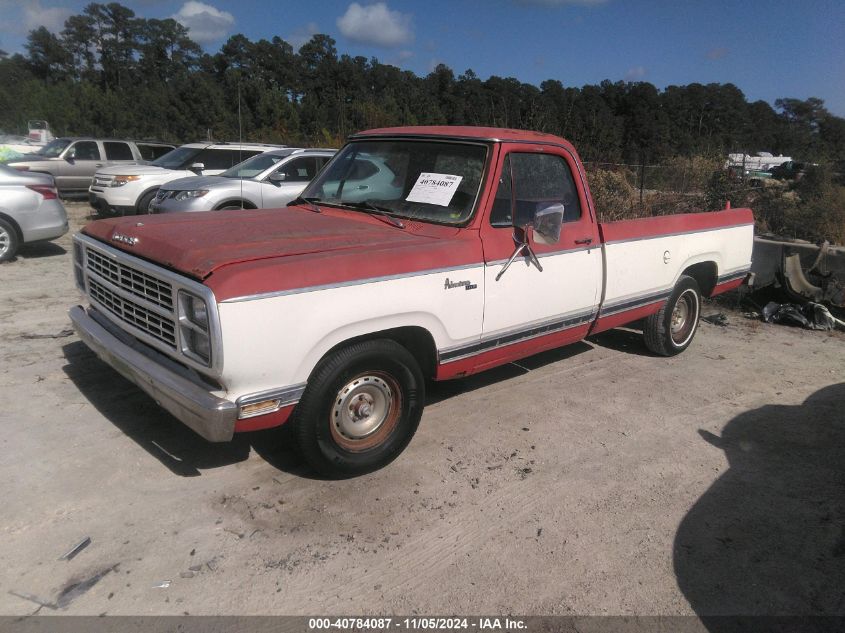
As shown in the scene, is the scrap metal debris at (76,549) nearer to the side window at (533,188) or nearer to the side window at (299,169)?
the side window at (533,188)

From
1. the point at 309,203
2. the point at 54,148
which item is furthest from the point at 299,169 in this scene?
the point at 54,148

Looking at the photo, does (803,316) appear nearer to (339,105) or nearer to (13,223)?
(13,223)

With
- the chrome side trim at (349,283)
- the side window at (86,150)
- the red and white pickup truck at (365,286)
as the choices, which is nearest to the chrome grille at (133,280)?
the red and white pickup truck at (365,286)

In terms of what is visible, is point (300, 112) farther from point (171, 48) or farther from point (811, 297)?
point (171, 48)

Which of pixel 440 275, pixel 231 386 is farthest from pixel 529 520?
pixel 231 386

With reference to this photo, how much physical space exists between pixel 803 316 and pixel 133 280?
24.6 feet

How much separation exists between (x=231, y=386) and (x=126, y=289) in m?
1.15

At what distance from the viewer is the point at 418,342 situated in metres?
3.87

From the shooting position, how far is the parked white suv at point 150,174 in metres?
12.2

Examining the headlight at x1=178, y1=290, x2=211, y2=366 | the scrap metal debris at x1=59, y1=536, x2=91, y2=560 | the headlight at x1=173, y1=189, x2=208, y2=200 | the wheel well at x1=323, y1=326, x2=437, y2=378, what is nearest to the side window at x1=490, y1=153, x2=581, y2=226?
the wheel well at x1=323, y1=326, x2=437, y2=378

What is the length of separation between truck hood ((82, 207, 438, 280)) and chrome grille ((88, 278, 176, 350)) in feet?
1.00

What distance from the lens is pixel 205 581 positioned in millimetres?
2793

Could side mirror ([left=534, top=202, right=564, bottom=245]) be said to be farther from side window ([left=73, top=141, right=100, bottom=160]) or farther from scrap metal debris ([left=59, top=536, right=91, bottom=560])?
side window ([left=73, top=141, right=100, bottom=160])

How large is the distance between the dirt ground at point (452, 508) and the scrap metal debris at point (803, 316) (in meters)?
2.54
